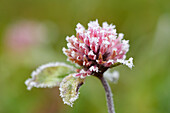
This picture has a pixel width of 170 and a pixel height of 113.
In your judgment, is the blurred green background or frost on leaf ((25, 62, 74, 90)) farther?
the blurred green background

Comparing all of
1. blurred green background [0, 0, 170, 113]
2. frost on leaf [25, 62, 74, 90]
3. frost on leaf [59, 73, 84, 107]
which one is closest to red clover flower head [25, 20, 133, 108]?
frost on leaf [59, 73, 84, 107]

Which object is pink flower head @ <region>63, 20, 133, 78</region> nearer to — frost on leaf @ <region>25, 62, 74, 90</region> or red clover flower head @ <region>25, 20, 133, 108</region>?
red clover flower head @ <region>25, 20, 133, 108</region>

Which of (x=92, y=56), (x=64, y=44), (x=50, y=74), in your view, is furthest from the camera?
(x=64, y=44)

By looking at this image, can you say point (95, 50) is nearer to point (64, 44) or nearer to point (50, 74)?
point (50, 74)

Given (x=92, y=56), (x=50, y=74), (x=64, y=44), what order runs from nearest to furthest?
(x=92, y=56) → (x=50, y=74) → (x=64, y=44)

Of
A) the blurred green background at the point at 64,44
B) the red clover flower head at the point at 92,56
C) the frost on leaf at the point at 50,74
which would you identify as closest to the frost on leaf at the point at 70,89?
the red clover flower head at the point at 92,56

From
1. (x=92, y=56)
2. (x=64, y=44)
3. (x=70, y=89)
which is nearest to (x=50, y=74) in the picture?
(x=70, y=89)
